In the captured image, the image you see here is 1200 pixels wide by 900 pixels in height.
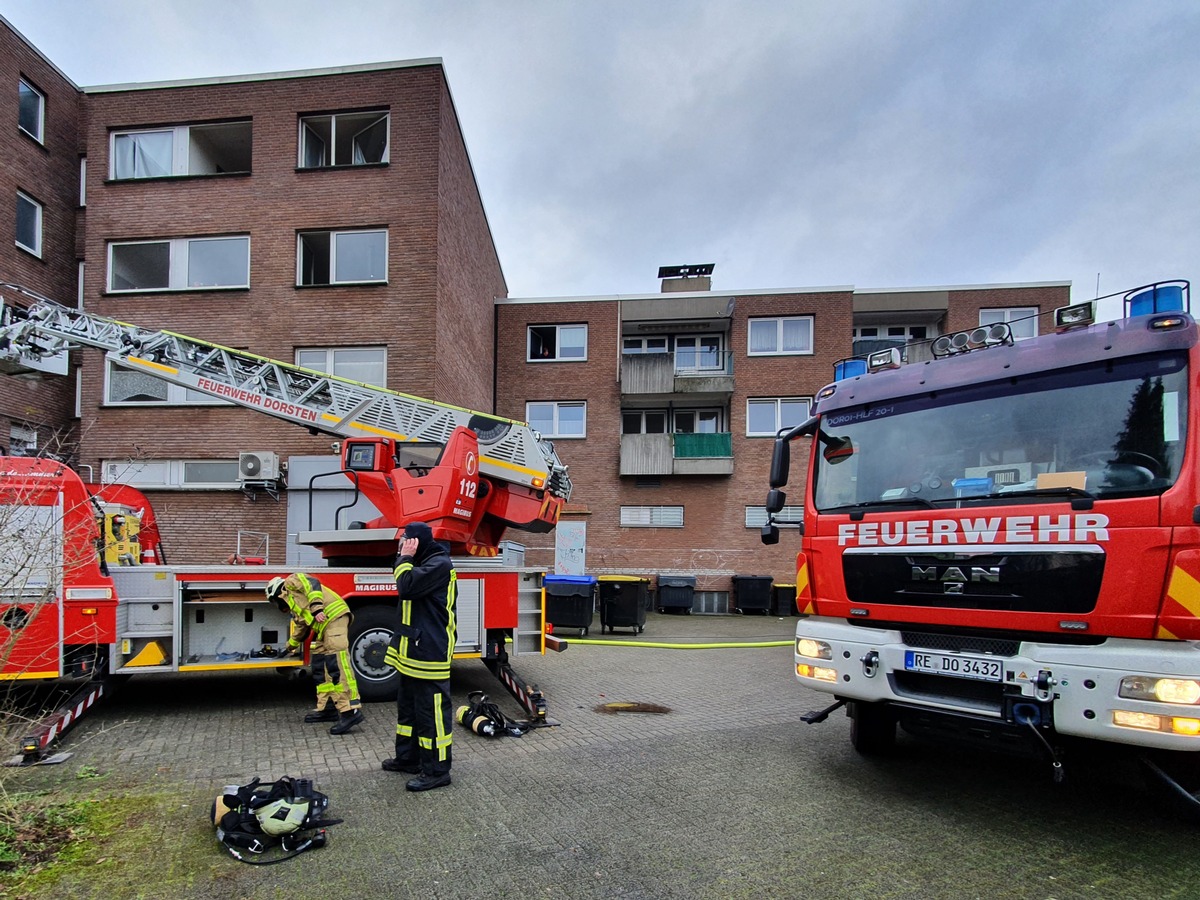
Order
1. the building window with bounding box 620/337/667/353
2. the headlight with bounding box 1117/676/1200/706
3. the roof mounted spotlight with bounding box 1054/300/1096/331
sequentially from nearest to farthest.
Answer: the headlight with bounding box 1117/676/1200/706, the roof mounted spotlight with bounding box 1054/300/1096/331, the building window with bounding box 620/337/667/353

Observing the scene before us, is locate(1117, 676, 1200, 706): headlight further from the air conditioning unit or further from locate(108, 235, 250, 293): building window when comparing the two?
locate(108, 235, 250, 293): building window

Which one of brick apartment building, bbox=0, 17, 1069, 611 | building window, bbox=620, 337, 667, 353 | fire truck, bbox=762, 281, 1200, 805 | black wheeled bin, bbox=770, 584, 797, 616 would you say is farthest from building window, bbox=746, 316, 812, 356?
fire truck, bbox=762, 281, 1200, 805

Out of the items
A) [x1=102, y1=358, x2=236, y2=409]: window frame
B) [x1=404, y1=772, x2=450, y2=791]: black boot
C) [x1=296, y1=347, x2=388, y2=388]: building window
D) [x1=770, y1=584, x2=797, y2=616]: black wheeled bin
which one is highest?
[x1=296, y1=347, x2=388, y2=388]: building window

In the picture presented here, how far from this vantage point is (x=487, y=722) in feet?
20.7

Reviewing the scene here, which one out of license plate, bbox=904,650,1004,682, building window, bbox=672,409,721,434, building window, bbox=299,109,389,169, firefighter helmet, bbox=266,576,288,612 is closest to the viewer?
license plate, bbox=904,650,1004,682

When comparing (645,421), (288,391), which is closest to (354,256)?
(288,391)

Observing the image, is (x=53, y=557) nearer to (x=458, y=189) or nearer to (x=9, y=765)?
(x=9, y=765)

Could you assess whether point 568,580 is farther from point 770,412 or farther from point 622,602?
point 770,412

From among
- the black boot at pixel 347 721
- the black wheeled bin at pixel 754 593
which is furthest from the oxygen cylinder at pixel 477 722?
the black wheeled bin at pixel 754 593

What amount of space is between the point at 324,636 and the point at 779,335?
19.3 metres

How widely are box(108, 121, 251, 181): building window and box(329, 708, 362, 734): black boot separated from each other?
15.1 metres

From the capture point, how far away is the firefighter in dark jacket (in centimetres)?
499

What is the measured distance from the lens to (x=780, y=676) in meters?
9.87

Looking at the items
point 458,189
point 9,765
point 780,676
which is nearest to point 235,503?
point 458,189
